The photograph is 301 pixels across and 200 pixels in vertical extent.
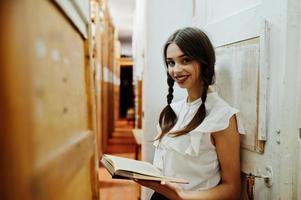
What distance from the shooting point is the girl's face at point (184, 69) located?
4.92 ft

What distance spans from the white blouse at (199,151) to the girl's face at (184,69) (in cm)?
10

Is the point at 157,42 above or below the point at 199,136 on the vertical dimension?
above

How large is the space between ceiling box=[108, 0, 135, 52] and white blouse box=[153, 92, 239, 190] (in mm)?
5621

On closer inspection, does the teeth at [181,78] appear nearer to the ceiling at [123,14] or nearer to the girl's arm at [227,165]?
the girl's arm at [227,165]

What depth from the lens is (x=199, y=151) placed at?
1.44 meters

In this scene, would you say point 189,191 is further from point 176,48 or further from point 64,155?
point 64,155

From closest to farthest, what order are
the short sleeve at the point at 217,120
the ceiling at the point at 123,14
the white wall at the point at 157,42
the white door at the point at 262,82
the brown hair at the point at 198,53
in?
the white door at the point at 262,82 → the short sleeve at the point at 217,120 → the brown hair at the point at 198,53 → the white wall at the point at 157,42 → the ceiling at the point at 123,14

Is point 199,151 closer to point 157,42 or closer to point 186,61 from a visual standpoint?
point 186,61

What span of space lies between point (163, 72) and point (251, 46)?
2.94 ft

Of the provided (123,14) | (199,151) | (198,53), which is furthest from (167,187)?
(123,14)

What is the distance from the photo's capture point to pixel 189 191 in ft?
4.56

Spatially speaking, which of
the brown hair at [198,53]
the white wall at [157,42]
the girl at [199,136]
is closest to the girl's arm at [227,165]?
the girl at [199,136]

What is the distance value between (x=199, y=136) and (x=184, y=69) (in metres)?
0.32

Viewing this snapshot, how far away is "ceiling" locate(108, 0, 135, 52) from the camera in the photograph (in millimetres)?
6939
